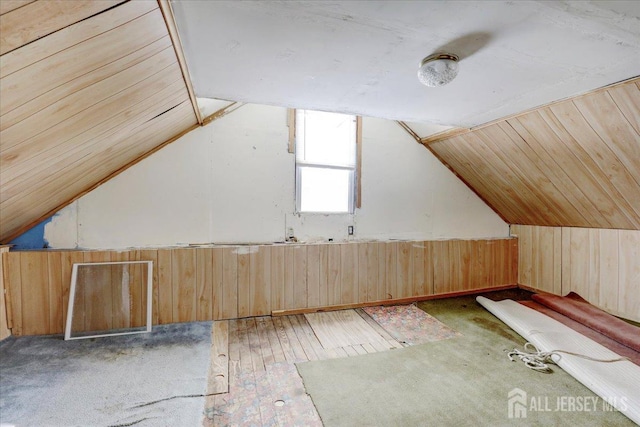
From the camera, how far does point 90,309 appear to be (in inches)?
111

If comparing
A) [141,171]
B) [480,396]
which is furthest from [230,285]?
[480,396]

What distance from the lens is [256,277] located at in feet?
10.7

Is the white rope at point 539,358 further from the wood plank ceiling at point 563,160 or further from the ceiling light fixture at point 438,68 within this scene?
the ceiling light fixture at point 438,68

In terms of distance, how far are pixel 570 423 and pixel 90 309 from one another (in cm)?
385

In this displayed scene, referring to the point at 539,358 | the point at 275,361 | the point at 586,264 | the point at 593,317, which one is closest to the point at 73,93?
the point at 275,361

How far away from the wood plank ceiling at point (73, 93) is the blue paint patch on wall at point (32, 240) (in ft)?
0.27

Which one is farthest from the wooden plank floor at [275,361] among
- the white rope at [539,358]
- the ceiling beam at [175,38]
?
the ceiling beam at [175,38]

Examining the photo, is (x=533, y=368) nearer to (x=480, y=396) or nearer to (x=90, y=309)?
(x=480, y=396)

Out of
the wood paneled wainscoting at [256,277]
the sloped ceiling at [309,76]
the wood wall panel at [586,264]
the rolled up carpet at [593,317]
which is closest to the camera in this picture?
the sloped ceiling at [309,76]

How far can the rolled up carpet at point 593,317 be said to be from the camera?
256 cm

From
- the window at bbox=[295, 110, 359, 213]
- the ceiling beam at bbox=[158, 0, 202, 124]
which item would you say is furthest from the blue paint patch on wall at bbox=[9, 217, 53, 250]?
the window at bbox=[295, 110, 359, 213]

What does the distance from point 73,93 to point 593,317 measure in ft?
15.0

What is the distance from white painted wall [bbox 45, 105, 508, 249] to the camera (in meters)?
2.96

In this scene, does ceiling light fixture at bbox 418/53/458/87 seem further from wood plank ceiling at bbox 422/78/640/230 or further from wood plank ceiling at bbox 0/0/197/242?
wood plank ceiling at bbox 0/0/197/242
